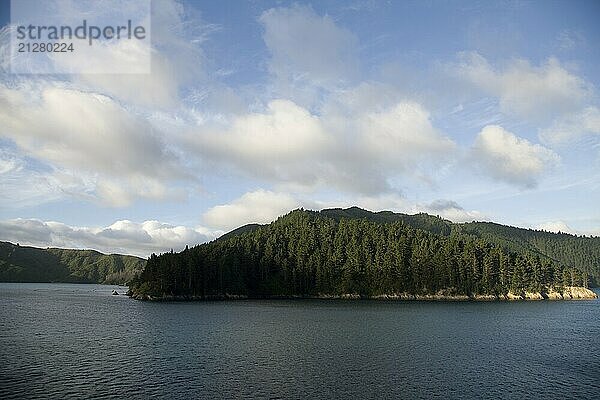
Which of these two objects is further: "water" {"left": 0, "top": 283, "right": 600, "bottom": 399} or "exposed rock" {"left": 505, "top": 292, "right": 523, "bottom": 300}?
"exposed rock" {"left": 505, "top": 292, "right": 523, "bottom": 300}

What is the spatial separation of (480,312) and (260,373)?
100 meters

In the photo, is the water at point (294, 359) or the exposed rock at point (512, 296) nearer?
the water at point (294, 359)

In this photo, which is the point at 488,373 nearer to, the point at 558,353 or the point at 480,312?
the point at 558,353

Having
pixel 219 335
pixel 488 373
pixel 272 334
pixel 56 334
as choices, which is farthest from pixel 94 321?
pixel 488 373

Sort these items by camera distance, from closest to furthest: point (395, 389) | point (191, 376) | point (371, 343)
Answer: point (395, 389) → point (191, 376) → point (371, 343)

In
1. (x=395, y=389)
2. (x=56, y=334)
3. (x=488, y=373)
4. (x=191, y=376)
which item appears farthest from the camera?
(x=56, y=334)

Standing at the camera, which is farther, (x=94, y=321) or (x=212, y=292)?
(x=212, y=292)

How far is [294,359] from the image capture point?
60219mm

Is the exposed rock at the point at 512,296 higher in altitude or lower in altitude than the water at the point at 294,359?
lower

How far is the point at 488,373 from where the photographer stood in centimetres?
5434

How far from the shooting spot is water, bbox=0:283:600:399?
45.4m

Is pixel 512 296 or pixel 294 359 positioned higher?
pixel 294 359

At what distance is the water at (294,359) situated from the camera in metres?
45.4

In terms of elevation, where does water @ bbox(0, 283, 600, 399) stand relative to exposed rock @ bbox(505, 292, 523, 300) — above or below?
above
